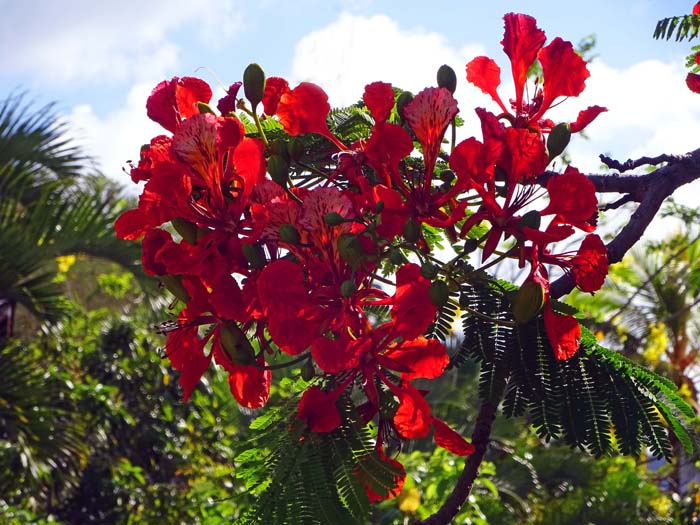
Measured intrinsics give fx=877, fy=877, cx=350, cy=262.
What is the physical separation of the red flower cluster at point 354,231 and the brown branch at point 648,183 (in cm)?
29

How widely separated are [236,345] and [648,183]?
76cm

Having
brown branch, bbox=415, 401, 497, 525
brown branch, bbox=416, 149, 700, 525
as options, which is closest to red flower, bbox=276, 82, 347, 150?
brown branch, bbox=416, 149, 700, 525

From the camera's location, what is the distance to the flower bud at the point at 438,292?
0.96 meters

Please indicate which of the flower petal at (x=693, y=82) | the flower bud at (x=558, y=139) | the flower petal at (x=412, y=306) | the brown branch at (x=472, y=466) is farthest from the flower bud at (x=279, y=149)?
the flower petal at (x=693, y=82)

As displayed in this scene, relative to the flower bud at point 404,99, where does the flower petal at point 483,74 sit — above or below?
above

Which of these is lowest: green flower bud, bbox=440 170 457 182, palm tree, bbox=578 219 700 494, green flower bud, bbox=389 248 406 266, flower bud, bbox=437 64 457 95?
green flower bud, bbox=389 248 406 266

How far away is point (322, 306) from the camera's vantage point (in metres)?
0.99

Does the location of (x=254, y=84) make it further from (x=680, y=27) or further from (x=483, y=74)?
(x=680, y=27)

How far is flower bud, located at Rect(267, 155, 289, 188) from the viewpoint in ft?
3.42

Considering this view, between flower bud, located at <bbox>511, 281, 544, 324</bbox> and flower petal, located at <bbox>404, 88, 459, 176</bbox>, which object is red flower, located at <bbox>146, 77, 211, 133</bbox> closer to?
flower petal, located at <bbox>404, 88, 459, 176</bbox>

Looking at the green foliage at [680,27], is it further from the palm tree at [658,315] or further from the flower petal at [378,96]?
the palm tree at [658,315]

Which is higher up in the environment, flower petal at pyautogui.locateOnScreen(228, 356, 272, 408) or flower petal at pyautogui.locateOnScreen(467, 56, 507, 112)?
flower petal at pyautogui.locateOnScreen(467, 56, 507, 112)

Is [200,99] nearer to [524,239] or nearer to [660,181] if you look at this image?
[524,239]

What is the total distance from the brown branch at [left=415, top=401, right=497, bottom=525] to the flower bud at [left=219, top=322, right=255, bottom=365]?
0.39 meters
